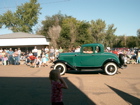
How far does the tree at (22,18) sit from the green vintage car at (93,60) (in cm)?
4129

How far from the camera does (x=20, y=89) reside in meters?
6.93

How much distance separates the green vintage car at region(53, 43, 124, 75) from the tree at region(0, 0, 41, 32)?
41.3m

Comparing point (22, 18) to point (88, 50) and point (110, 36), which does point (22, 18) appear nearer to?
point (110, 36)

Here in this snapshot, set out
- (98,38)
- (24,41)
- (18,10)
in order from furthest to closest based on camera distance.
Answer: (98,38) → (18,10) → (24,41)

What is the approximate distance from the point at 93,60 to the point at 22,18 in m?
44.8

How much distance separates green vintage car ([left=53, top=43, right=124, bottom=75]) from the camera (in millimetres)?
10016

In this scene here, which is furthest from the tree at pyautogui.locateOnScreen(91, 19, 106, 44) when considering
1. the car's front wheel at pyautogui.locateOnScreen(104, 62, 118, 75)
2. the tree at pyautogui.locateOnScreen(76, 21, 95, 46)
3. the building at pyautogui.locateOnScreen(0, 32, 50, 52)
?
the car's front wheel at pyautogui.locateOnScreen(104, 62, 118, 75)

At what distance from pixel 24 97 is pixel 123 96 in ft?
11.2

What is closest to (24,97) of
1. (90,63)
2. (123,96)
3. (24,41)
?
(123,96)

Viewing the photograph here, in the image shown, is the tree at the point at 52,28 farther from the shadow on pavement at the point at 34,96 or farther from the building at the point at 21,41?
the shadow on pavement at the point at 34,96

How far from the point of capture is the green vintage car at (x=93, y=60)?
1002cm

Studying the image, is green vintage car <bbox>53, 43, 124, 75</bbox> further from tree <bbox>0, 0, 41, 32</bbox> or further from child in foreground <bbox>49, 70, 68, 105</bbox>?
tree <bbox>0, 0, 41, 32</bbox>

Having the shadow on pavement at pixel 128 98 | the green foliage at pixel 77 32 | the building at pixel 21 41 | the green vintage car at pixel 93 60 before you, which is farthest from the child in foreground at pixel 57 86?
the building at pixel 21 41

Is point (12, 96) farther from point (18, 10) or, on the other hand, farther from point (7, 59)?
point (18, 10)
